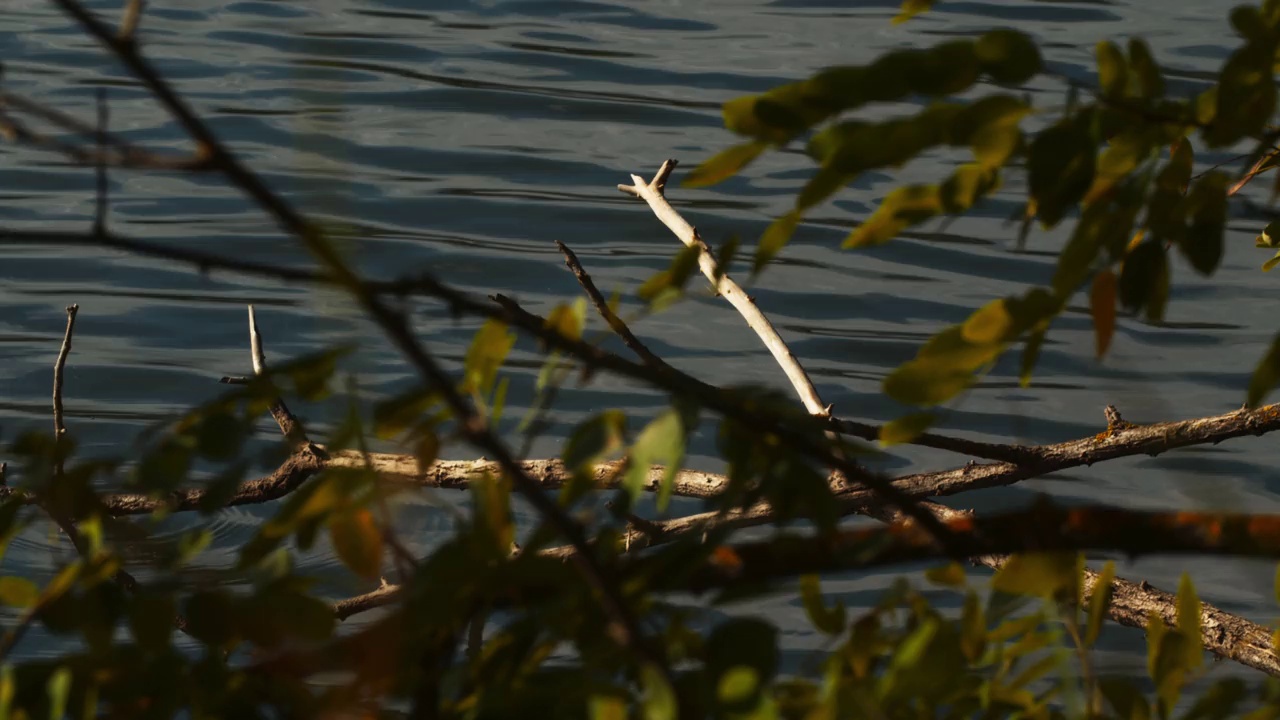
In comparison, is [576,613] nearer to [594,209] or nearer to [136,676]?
[136,676]

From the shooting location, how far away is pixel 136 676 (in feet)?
2.40

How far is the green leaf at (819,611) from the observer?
94 centimetres

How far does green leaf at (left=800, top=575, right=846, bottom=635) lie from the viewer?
0.94 metres

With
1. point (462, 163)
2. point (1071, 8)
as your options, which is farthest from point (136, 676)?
point (1071, 8)

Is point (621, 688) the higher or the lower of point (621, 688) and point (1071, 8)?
the higher

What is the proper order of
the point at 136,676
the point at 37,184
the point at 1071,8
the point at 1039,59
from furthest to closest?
the point at 1071,8 < the point at 37,184 < the point at 1039,59 < the point at 136,676

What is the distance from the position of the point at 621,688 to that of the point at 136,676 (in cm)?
25

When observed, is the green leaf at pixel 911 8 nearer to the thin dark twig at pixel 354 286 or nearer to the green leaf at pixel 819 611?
the green leaf at pixel 819 611

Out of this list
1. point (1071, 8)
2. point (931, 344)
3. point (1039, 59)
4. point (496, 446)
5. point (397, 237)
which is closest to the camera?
point (496, 446)

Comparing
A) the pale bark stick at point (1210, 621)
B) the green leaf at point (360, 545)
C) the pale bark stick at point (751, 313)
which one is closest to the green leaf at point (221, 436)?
the green leaf at point (360, 545)

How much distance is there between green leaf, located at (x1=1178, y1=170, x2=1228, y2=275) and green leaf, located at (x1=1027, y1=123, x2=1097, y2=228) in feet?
0.36

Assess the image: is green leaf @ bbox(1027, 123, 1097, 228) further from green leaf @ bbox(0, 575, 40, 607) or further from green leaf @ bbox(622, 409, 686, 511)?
green leaf @ bbox(0, 575, 40, 607)

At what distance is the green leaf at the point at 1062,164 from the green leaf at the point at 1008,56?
0.04 m

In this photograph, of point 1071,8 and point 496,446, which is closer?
point 496,446
